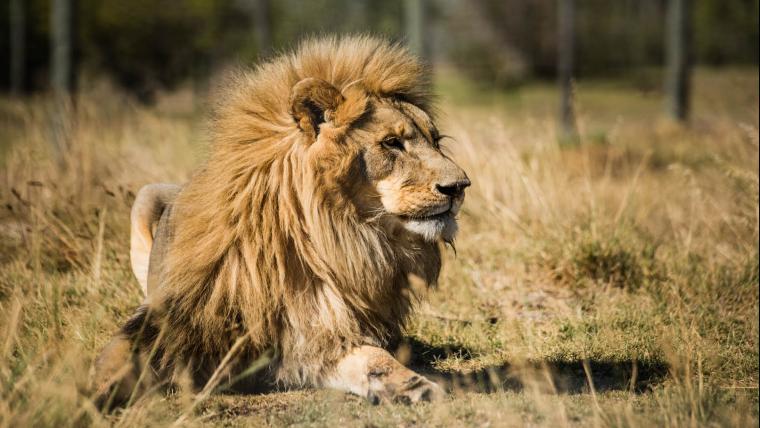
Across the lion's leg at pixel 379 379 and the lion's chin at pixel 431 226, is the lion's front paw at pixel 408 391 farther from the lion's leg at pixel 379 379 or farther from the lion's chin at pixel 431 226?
the lion's chin at pixel 431 226

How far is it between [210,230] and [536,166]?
381cm

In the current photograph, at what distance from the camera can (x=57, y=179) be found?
645 cm

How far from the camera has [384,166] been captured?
3406mm

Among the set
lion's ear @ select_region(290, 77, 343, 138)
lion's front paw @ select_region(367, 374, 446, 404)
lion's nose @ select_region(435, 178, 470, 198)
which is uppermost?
lion's ear @ select_region(290, 77, 343, 138)

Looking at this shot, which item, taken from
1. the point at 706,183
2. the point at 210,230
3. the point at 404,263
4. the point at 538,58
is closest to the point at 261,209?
the point at 210,230

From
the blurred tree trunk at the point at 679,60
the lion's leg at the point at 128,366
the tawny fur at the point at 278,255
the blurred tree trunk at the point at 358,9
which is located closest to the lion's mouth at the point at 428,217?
the tawny fur at the point at 278,255

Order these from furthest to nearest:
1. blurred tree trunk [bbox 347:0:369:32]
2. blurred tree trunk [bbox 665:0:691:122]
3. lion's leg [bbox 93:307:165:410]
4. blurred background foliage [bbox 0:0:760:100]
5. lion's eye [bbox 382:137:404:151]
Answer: blurred tree trunk [bbox 347:0:369:32] → blurred background foliage [bbox 0:0:760:100] → blurred tree trunk [bbox 665:0:691:122] → lion's eye [bbox 382:137:404:151] → lion's leg [bbox 93:307:165:410]

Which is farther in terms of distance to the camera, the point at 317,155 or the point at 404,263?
the point at 404,263

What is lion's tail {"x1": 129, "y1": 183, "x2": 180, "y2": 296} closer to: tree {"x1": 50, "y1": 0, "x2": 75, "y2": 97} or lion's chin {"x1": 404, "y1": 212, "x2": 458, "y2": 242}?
lion's chin {"x1": 404, "y1": 212, "x2": 458, "y2": 242}

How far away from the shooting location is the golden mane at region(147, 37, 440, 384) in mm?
3369

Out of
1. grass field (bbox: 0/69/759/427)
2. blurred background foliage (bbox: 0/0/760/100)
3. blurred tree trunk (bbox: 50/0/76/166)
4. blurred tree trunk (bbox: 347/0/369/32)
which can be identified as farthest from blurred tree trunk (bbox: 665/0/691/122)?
blurred tree trunk (bbox: 347/0/369/32)

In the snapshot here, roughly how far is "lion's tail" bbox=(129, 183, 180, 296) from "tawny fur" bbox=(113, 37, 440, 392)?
964 millimetres

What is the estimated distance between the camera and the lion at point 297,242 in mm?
3354

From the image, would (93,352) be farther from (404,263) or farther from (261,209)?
(404,263)
